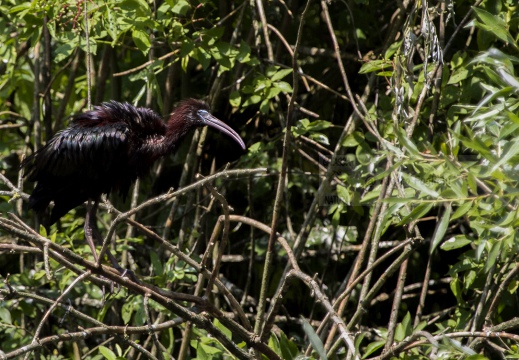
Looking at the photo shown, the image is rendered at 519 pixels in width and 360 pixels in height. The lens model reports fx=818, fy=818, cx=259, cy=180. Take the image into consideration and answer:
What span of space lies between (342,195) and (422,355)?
1.06 metres

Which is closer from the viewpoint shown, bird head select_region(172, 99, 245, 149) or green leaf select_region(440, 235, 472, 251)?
green leaf select_region(440, 235, 472, 251)

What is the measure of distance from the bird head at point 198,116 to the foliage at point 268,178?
0.16 meters

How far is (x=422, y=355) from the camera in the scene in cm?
406

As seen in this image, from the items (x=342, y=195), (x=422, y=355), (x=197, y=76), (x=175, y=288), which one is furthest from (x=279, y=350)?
(x=197, y=76)

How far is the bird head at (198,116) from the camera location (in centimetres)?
525

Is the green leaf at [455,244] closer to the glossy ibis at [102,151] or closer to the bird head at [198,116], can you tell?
the glossy ibis at [102,151]

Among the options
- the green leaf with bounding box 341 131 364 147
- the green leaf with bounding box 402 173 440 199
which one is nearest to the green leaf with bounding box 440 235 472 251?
the green leaf with bounding box 341 131 364 147

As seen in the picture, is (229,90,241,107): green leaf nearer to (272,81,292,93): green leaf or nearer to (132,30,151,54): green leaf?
(272,81,292,93): green leaf

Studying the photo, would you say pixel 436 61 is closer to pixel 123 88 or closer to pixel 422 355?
pixel 422 355

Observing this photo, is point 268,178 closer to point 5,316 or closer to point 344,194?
point 344,194

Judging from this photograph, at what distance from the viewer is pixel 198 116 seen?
528 cm

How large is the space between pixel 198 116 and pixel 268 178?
0.76 meters

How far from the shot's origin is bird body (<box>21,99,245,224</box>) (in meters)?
5.01

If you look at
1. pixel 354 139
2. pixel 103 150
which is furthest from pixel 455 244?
pixel 103 150
